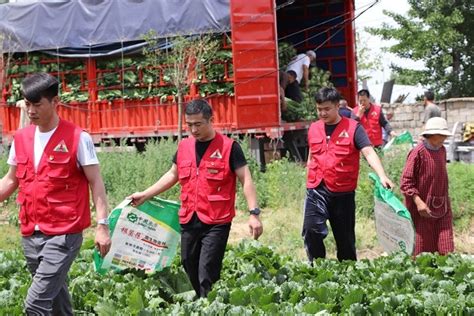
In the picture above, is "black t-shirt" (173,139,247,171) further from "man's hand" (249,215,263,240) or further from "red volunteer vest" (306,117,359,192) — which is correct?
"red volunteer vest" (306,117,359,192)

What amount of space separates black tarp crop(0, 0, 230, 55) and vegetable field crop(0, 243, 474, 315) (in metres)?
7.98

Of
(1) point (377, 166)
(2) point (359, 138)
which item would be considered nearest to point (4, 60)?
(2) point (359, 138)

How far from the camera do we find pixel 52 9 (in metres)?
17.0

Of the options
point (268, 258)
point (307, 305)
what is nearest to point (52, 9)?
point (268, 258)

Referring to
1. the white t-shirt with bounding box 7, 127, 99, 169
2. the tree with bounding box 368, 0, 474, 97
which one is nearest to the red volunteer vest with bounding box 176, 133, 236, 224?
the white t-shirt with bounding box 7, 127, 99, 169

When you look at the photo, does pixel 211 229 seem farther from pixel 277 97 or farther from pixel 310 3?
pixel 310 3

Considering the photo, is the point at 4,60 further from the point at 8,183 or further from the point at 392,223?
the point at 8,183

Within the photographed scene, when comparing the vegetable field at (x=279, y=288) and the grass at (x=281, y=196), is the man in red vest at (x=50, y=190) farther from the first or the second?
the grass at (x=281, y=196)

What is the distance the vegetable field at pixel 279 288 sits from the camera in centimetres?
551

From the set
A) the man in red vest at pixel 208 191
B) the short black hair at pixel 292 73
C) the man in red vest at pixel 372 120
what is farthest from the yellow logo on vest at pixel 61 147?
the short black hair at pixel 292 73

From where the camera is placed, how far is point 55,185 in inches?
213

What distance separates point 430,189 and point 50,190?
334 centimetres

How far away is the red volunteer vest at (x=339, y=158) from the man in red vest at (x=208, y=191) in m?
1.15

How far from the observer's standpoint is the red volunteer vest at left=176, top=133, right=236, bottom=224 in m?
6.41
